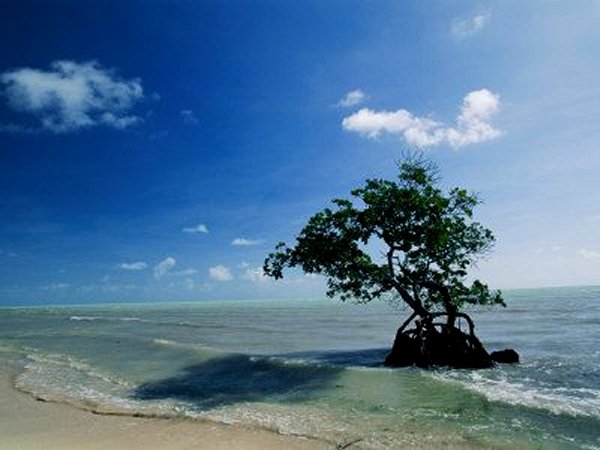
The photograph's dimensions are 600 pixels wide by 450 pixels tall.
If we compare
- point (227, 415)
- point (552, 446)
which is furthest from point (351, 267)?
point (552, 446)

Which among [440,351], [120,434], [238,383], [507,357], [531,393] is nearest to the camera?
[120,434]

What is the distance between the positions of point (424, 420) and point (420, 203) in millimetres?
9775

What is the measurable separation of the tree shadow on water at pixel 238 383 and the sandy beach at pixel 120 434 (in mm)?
2405

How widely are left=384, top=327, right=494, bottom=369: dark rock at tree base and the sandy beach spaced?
1142 centimetres

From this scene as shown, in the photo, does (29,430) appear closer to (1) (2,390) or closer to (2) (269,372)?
(1) (2,390)

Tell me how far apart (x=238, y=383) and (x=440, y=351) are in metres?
8.61

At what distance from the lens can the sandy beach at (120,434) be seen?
34.3 ft

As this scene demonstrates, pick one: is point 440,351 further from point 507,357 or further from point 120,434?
point 120,434

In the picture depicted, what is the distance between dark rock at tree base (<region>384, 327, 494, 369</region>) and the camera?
21.6m

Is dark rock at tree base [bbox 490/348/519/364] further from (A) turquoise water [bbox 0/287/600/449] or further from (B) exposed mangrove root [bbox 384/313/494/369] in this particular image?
(B) exposed mangrove root [bbox 384/313/494/369]

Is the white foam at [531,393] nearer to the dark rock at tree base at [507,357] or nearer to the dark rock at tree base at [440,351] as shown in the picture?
the dark rock at tree base at [440,351]

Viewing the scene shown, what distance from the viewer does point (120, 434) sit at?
11.3 m

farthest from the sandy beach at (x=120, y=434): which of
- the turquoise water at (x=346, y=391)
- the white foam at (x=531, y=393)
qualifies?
the white foam at (x=531, y=393)

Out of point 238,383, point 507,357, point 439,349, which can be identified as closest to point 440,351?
point 439,349
